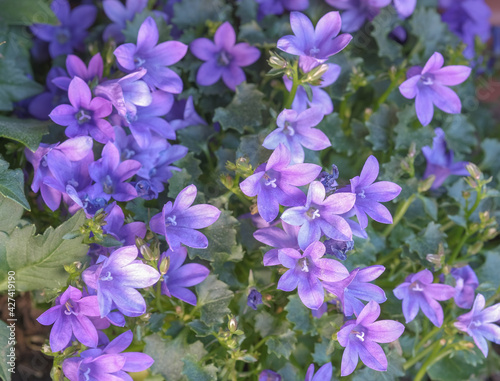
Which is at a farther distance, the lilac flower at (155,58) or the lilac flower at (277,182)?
the lilac flower at (155,58)

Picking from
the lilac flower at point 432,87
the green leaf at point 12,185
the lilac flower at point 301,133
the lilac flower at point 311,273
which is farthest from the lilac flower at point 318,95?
the green leaf at point 12,185

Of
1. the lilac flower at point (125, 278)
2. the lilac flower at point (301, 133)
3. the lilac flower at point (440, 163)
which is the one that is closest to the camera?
the lilac flower at point (125, 278)

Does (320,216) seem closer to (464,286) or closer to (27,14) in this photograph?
(464,286)

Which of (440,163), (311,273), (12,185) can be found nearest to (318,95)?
(440,163)

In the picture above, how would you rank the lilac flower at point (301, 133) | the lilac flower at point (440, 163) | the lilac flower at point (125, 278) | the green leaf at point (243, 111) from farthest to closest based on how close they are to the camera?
1. the lilac flower at point (440, 163)
2. the green leaf at point (243, 111)
3. the lilac flower at point (301, 133)
4. the lilac flower at point (125, 278)

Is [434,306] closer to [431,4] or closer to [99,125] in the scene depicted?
[99,125]

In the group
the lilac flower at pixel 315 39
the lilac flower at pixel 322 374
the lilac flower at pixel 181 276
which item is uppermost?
the lilac flower at pixel 315 39

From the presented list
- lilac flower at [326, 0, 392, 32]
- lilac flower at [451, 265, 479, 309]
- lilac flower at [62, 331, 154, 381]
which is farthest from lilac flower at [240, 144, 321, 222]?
lilac flower at [326, 0, 392, 32]

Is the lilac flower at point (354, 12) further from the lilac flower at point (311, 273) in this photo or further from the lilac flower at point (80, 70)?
the lilac flower at point (311, 273)
